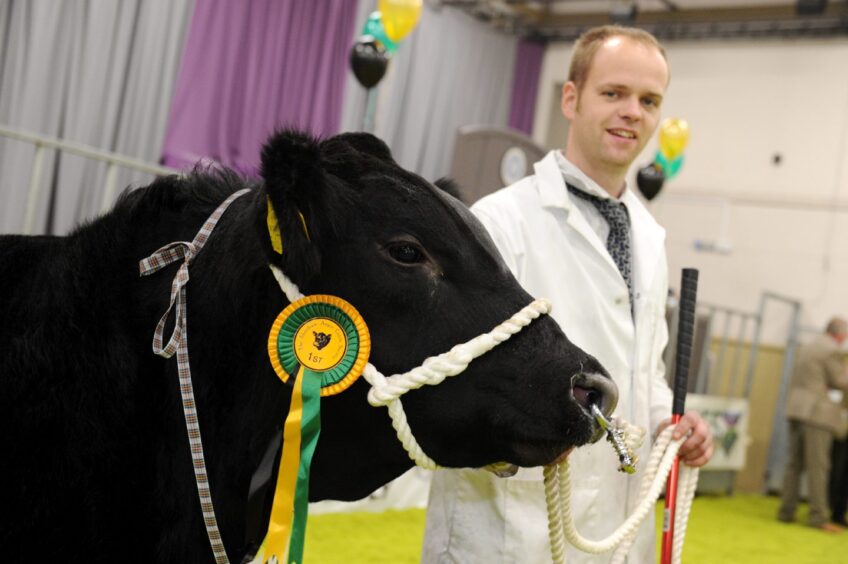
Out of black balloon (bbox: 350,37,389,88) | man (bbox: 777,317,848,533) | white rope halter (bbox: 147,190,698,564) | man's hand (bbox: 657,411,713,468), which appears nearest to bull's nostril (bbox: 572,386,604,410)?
white rope halter (bbox: 147,190,698,564)

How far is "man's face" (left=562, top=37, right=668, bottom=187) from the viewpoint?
1908 millimetres

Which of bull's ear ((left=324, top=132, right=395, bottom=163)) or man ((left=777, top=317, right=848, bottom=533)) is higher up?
bull's ear ((left=324, top=132, right=395, bottom=163))

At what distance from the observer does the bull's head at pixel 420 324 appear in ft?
3.82

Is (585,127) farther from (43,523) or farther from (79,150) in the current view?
(79,150)

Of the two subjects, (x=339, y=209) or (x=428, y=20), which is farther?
(x=428, y=20)

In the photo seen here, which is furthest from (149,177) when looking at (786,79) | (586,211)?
(786,79)

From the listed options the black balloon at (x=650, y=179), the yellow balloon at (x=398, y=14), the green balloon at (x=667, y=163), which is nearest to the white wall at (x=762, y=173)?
the green balloon at (x=667, y=163)

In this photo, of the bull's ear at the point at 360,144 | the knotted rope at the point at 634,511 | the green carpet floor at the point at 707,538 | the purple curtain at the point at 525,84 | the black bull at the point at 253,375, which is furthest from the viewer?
the purple curtain at the point at 525,84

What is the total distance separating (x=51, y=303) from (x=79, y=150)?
2.77 meters

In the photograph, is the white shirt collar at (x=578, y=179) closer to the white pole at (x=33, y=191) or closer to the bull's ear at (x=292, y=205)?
the bull's ear at (x=292, y=205)

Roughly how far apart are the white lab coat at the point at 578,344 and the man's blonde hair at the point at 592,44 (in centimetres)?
22

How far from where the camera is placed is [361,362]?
3.86 feet

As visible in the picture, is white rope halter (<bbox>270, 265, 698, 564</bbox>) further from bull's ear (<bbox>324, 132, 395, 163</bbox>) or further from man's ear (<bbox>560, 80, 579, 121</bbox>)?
man's ear (<bbox>560, 80, 579, 121</bbox>)

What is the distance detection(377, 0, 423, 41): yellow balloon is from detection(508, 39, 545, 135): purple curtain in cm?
624
